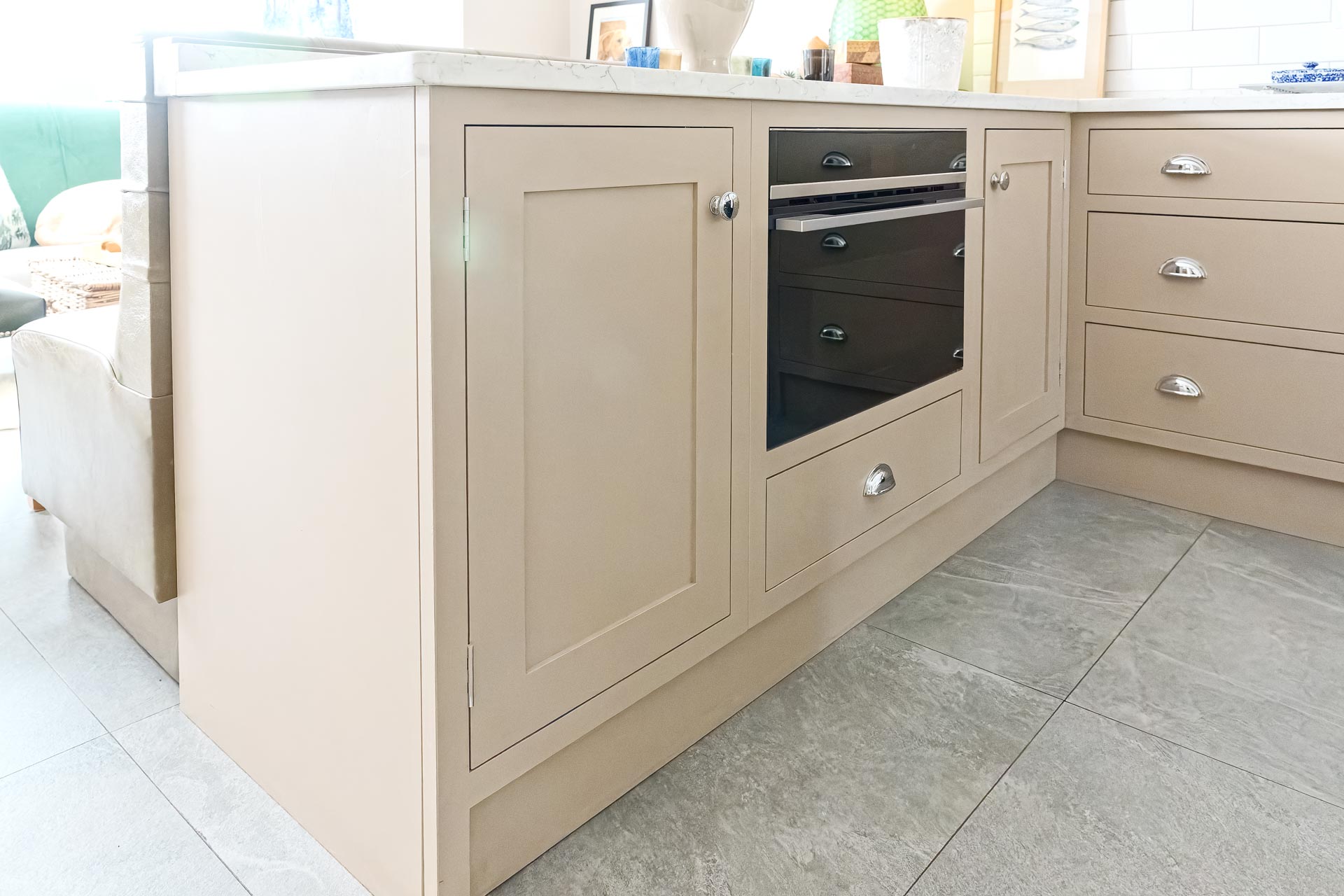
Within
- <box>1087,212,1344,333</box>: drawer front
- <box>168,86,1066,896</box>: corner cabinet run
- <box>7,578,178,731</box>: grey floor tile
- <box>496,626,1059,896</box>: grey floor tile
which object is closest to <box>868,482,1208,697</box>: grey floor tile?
<box>496,626,1059,896</box>: grey floor tile

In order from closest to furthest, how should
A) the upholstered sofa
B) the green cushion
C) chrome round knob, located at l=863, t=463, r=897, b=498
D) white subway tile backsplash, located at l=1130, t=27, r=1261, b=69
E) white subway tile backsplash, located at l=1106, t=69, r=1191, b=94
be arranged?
the upholstered sofa < chrome round knob, located at l=863, t=463, r=897, b=498 < white subway tile backsplash, located at l=1130, t=27, r=1261, b=69 < white subway tile backsplash, located at l=1106, t=69, r=1191, b=94 < the green cushion

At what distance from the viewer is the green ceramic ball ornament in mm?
2262

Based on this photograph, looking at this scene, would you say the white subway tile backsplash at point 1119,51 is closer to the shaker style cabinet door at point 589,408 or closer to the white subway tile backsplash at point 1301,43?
the white subway tile backsplash at point 1301,43

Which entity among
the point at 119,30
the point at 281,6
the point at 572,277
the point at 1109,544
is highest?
the point at 119,30

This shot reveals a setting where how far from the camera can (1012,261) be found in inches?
83.7

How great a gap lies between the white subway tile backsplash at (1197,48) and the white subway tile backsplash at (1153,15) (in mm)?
16

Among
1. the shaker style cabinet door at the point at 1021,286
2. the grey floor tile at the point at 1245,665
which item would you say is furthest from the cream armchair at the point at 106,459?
the shaker style cabinet door at the point at 1021,286

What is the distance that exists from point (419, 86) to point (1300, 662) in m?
1.60

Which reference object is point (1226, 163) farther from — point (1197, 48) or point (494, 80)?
point (494, 80)

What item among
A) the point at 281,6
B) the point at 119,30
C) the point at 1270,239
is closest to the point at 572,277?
the point at 281,6

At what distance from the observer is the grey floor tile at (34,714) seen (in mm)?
1389

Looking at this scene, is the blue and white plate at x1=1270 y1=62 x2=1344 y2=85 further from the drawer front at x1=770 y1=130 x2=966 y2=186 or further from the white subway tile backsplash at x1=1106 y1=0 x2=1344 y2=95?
the drawer front at x1=770 y1=130 x2=966 y2=186

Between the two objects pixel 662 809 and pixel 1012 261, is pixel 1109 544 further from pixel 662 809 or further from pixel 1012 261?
pixel 662 809

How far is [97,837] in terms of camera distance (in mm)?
1215
